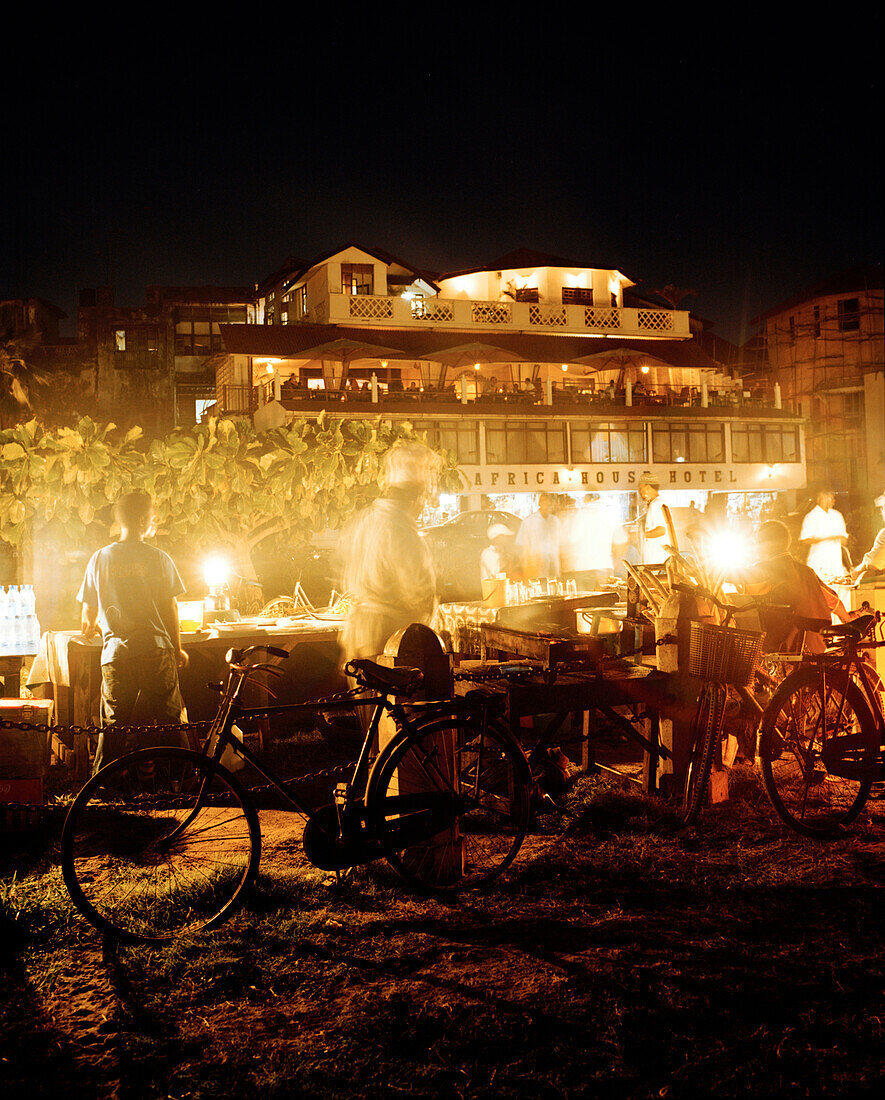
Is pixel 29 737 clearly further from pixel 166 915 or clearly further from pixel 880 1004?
pixel 880 1004

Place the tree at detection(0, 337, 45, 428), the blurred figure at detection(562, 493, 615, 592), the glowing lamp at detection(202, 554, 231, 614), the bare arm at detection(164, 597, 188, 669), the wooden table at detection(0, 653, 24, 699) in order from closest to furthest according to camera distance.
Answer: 1. the bare arm at detection(164, 597, 188, 669)
2. the wooden table at detection(0, 653, 24, 699)
3. the glowing lamp at detection(202, 554, 231, 614)
4. the tree at detection(0, 337, 45, 428)
5. the blurred figure at detection(562, 493, 615, 592)

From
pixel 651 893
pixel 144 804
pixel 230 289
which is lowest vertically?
pixel 651 893

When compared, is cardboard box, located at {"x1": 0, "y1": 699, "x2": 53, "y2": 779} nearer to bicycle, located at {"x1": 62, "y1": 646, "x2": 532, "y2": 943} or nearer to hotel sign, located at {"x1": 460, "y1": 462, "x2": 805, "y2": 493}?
bicycle, located at {"x1": 62, "y1": 646, "x2": 532, "y2": 943}

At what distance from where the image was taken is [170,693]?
6.41 m

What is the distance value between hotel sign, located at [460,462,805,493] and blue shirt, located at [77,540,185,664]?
85.8ft

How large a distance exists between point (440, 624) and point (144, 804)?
4785 mm

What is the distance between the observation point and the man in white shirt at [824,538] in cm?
1105

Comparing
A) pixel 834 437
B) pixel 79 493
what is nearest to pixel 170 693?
pixel 79 493

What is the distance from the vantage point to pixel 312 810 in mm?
4414

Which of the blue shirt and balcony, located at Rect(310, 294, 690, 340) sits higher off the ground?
balcony, located at Rect(310, 294, 690, 340)

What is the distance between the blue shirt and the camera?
20.3 feet

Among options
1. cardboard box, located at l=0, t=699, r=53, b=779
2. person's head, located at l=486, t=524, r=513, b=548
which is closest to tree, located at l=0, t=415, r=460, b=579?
person's head, located at l=486, t=524, r=513, b=548

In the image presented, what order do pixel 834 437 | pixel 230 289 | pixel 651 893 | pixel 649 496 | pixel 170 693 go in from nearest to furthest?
pixel 651 893, pixel 170 693, pixel 649 496, pixel 230 289, pixel 834 437

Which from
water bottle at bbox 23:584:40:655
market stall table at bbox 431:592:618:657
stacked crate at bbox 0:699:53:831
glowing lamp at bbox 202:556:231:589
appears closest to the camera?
stacked crate at bbox 0:699:53:831
